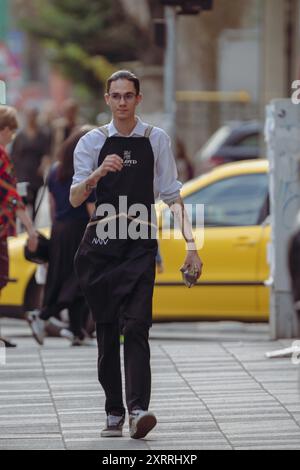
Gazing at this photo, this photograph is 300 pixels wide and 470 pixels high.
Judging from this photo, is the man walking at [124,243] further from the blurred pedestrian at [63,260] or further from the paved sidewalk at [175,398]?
the blurred pedestrian at [63,260]

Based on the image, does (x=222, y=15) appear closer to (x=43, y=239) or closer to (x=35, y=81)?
(x=43, y=239)

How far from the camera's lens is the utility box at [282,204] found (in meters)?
12.9

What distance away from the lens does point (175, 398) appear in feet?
32.4

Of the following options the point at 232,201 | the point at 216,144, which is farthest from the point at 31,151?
the point at 232,201

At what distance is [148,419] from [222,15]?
103ft

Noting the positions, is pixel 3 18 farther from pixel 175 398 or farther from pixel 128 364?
pixel 128 364

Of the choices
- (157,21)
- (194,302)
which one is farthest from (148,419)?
(157,21)

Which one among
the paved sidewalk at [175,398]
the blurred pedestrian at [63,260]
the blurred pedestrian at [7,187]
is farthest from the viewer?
the blurred pedestrian at [63,260]

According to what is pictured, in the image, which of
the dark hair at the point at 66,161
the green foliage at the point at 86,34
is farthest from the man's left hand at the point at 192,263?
the green foliage at the point at 86,34

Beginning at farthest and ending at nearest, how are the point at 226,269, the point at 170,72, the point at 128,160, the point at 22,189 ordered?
1. the point at 170,72
2. the point at 226,269
3. the point at 22,189
4. the point at 128,160

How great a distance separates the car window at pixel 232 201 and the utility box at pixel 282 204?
1373 mm

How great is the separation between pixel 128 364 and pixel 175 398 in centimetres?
141

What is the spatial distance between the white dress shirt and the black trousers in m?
0.70

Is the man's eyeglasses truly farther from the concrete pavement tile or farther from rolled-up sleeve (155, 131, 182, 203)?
the concrete pavement tile
